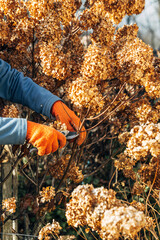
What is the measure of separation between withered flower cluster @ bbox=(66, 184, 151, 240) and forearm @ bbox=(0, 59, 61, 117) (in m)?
0.94

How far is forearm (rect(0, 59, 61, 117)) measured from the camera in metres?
2.00

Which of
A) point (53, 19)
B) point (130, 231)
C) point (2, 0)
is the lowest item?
point (130, 231)

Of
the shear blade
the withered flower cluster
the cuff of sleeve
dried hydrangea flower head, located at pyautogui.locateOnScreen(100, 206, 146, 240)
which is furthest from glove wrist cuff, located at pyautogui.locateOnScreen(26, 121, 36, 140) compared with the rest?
dried hydrangea flower head, located at pyautogui.locateOnScreen(100, 206, 146, 240)

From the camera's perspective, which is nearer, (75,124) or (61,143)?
(61,143)

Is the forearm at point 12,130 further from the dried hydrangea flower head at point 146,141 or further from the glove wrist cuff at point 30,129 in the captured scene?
the dried hydrangea flower head at point 146,141

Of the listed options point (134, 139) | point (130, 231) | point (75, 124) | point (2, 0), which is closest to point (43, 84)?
point (75, 124)

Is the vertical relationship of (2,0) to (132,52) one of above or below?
above

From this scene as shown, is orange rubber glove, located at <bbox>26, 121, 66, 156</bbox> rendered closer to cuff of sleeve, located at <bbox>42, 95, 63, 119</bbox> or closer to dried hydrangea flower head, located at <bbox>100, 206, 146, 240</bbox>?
cuff of sleeve, located at <bbox>42, 95, 63, 119</bbox>

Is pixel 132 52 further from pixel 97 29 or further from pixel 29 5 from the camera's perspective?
pixel 29 5

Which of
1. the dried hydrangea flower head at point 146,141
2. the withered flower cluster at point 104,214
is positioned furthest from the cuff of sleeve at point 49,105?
the withered flower cluster at point 104,214

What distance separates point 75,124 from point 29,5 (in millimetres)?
1027

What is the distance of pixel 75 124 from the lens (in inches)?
78.6

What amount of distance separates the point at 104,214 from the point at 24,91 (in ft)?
4.33

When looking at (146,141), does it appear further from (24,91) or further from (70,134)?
(24,91)
